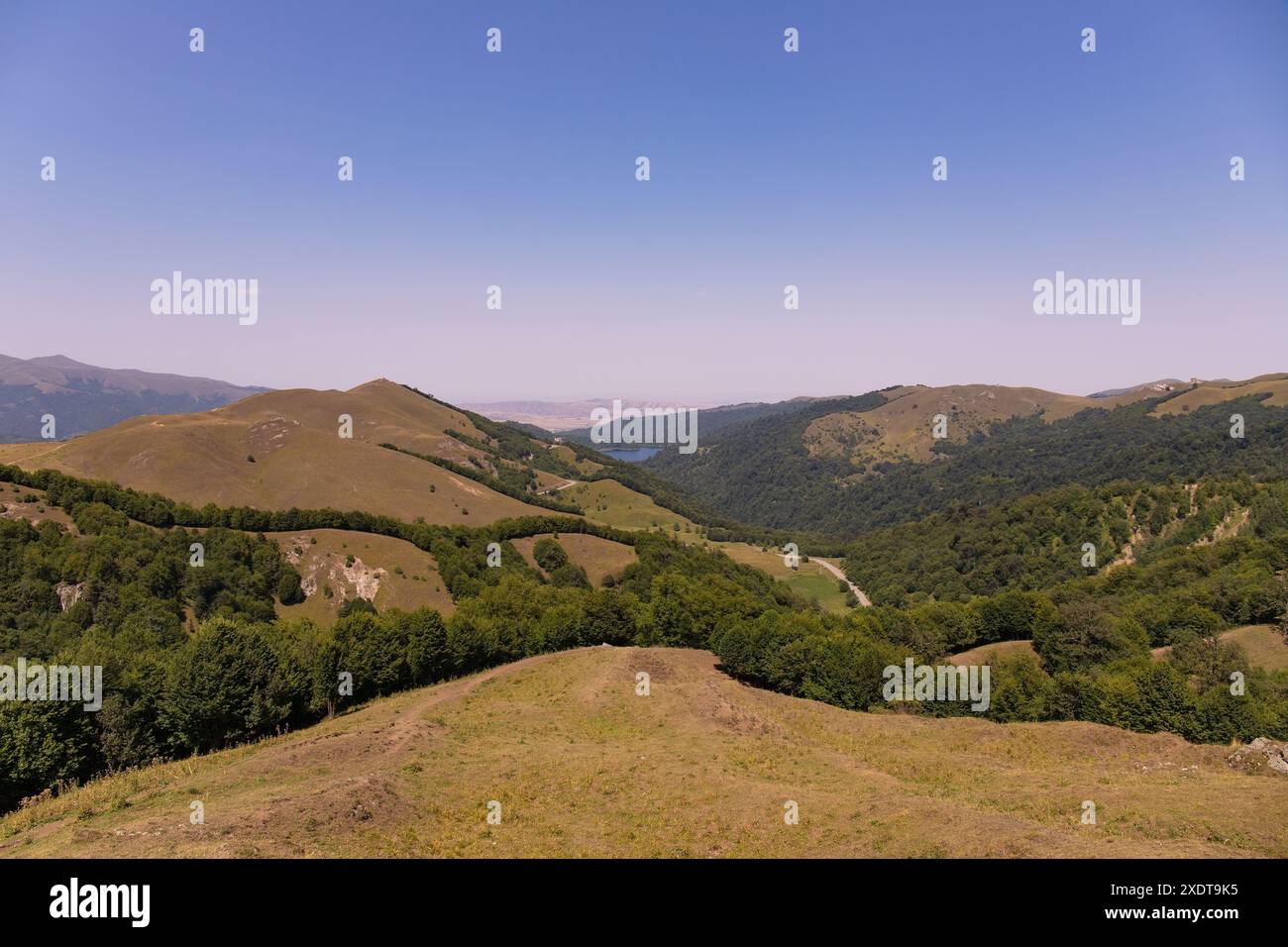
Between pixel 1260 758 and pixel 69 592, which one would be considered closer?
pixel 1260 758

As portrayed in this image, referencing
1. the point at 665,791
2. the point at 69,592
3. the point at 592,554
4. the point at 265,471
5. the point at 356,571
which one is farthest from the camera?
the point at 265,471

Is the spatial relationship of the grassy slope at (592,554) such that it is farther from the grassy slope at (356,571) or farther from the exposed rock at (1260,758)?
the exposed rock at (1260,758)

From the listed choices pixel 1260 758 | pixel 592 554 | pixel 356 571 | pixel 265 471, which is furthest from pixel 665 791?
pixel 265 471

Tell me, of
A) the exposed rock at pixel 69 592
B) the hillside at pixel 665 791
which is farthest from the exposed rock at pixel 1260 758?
the exposed rock at pixel 69 592

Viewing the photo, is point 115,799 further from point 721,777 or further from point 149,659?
point 721,777

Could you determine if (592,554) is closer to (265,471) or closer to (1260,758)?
(265,471)

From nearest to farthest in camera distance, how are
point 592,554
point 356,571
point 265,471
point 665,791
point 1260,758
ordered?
point 665,791
point 1260,758
point 356,571
point 592,554
point 265,471

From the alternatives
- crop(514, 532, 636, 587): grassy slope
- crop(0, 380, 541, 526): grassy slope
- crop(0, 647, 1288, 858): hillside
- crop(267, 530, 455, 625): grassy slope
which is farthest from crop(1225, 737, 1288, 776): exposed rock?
crop(0, 380, 541, 526): grassy slope
